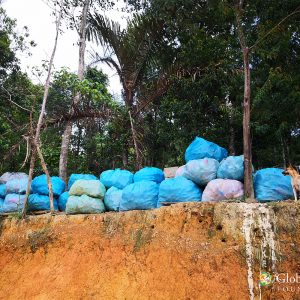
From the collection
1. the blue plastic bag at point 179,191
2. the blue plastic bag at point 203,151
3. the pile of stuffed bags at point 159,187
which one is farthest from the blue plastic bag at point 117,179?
the blue plastic bag at point 203,151

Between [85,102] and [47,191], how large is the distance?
7.96 ft

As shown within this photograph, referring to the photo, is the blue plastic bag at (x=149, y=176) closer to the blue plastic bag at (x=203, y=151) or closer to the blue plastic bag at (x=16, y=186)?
the blue plastic bag at (x=203, y=151)

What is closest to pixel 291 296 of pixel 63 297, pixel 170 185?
pixel 170 185

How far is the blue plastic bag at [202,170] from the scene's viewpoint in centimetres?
474

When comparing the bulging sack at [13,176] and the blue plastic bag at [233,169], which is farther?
the bulging sack at [13,176]

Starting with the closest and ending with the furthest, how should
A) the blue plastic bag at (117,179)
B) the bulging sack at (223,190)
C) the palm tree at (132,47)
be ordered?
the bulging sack at (223,190) → the blue plastic bag at (117,179) → the palm tree at (132,47)

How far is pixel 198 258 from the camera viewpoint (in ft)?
12.8

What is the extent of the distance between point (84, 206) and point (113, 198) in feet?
1.68

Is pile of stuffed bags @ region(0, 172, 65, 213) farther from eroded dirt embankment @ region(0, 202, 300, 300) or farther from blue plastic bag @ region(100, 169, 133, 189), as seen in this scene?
blue plastic bag @ region(100, 169, 133, 189)

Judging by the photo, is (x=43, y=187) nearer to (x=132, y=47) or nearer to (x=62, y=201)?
(x=62, y=201)

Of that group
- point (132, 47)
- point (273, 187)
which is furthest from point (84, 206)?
point (132, 47)

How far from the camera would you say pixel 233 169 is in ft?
14.8

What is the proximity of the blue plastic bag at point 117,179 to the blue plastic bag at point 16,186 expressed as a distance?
1666 mm

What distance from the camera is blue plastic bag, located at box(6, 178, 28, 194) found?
6191mm
